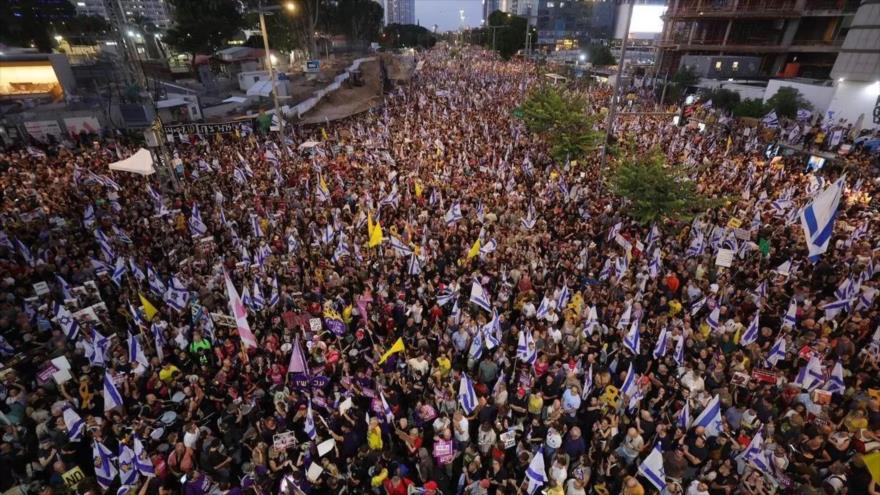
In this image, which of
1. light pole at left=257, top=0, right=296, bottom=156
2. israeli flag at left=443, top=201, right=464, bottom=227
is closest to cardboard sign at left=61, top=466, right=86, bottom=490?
israeli flag at left=443, top=201, right=464, bottom=227

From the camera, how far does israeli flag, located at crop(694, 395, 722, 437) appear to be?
7404 millimetres

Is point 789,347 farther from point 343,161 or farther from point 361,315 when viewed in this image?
point 343,161

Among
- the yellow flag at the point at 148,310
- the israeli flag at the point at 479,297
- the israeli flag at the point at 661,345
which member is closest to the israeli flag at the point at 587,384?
the israeli flag at the point at 661,345

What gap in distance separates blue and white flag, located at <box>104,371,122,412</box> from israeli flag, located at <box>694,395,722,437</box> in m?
10.3

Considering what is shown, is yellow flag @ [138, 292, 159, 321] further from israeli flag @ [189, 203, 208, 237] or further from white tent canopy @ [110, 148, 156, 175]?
white tent canopy @ [110, 148, 156, 175]

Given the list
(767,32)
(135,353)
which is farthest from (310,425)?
(767,32)

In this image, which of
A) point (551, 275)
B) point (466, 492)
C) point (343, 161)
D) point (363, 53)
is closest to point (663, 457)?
point (466, 492)

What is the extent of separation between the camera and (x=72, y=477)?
708 cm

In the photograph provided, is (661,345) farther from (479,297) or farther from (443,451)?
(443,451)

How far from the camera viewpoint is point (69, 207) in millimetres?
16938

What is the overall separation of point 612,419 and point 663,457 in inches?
37.5

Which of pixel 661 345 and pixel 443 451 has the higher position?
pixel 661 345

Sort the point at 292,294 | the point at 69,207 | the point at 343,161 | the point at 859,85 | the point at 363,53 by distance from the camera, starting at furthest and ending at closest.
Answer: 1. the point at 363,53
2. the point at 859,85
3. the point at 343,161
4. the point at 69,207
5. the point at 292,294

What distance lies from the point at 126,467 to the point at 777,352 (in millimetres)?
12082
